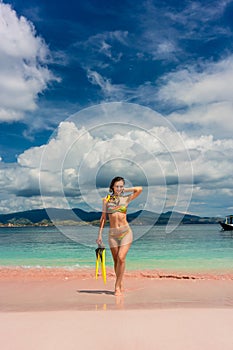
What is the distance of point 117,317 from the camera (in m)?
5.60

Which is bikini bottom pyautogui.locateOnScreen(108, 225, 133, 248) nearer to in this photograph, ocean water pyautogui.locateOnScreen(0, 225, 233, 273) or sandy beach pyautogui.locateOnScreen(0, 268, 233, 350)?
sandy beach pyautogui.locateOnScreen(0, 268, 233, 350)

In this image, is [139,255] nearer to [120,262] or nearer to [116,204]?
[120,262]

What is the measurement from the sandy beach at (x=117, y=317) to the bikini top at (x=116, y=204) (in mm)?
1725

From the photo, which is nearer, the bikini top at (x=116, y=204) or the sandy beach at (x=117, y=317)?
the sandy beach at (x=117, y=317)

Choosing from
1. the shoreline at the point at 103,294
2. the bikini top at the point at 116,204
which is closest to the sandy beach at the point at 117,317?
the shoreline at the point at 103,294

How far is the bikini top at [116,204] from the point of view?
7656 millimetres

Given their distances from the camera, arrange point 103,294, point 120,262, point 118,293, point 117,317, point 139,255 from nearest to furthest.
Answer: point 117,317, point 120,262, point 118,293, point 103,294, point 139,255

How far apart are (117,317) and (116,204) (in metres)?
2.55

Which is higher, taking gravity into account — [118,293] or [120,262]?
[120,262]

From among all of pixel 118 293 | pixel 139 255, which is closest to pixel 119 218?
pixel 118 293

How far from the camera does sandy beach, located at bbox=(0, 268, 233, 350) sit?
4.54 metres

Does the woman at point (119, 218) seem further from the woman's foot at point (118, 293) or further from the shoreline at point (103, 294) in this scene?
the shoreline at point (103, 294)

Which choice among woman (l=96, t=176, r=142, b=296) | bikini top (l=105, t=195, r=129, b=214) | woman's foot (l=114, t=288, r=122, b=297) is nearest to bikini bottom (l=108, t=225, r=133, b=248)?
woman (l=96, t=176, r=142, b=296)

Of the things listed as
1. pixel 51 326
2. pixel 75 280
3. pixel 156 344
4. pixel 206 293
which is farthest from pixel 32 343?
pixel 75 280
